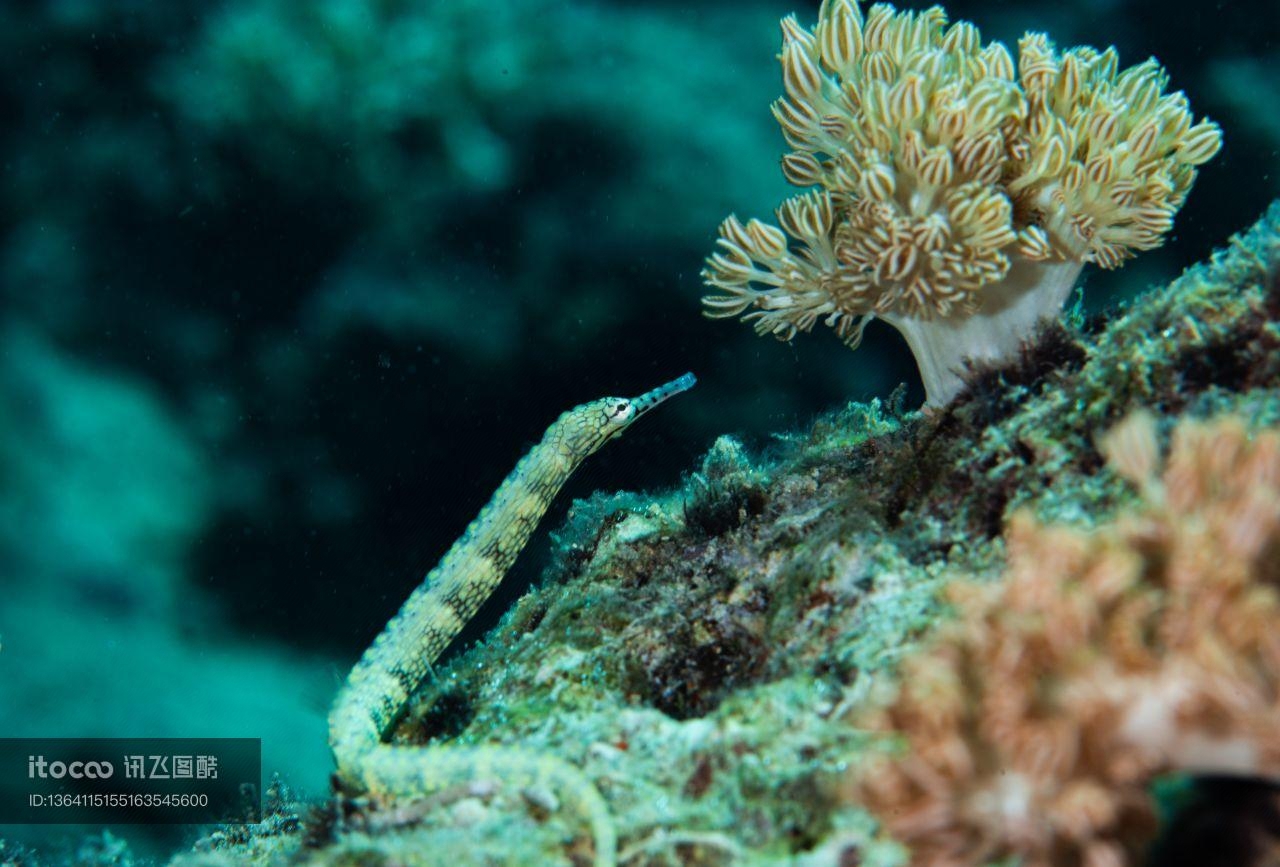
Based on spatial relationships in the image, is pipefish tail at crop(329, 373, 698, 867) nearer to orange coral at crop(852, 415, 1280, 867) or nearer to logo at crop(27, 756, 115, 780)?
orange coral at crop(852, 415, 1280, 867)

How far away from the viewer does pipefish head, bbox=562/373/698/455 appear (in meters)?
5.51

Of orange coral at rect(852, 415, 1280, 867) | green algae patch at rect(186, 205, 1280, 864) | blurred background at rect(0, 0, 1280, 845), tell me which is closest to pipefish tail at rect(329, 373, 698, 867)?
green algae patch at rect(186, 205, 1280, 864)

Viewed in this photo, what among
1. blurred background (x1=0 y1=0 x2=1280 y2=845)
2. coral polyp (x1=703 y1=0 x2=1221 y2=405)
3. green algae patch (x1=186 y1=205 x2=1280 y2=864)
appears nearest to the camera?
green algae patch (x1=186 y1=205 x2=1280 y2=864)

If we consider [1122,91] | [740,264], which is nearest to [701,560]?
[740,264]

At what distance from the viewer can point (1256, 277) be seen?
9.23ft

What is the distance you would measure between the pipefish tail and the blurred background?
5.79 m

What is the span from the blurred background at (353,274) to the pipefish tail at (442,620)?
5.79 m

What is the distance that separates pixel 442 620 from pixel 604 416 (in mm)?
1929

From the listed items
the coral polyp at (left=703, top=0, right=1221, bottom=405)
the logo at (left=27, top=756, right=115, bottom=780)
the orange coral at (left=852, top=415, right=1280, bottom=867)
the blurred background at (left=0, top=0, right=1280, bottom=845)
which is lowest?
the orange coral at (left=852, top=415, right=1280, bottom=867)

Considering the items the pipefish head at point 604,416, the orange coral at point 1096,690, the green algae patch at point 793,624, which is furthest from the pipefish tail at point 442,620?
the orange coral at point 1096,690

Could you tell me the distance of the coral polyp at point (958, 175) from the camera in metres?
3.77

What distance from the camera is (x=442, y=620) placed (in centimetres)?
508

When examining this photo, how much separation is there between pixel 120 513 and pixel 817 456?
16403 mm

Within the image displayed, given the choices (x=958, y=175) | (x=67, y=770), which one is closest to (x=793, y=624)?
(x=958, y=175)
